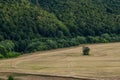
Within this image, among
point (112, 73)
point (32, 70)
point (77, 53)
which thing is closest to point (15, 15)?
point (77, 53)

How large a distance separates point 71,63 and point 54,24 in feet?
74.7

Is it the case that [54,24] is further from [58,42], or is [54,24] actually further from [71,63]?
[71,63]

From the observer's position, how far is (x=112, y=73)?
53.1 m

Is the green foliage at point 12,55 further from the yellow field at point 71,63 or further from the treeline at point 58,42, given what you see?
the treeline at point 58,42

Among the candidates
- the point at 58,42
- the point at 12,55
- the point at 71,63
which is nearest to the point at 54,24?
the point at 58,42

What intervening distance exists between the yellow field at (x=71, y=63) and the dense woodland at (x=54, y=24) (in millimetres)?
3967

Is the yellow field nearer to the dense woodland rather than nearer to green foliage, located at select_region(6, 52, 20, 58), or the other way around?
green foliage, located at select_region(6, 52, 20, 58)

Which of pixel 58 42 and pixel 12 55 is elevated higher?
pixel 12 55

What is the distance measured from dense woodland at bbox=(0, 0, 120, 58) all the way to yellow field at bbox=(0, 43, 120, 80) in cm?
397

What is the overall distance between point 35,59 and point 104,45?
17517mm

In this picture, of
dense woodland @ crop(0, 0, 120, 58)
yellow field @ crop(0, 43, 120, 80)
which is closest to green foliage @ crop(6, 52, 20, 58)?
dense woodland @ crop(0, 0, 120, 58)

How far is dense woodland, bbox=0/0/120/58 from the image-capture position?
7356 centimetres

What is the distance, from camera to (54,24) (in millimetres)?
82250

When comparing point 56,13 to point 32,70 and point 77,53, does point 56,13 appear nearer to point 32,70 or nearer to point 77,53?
point 77,53
